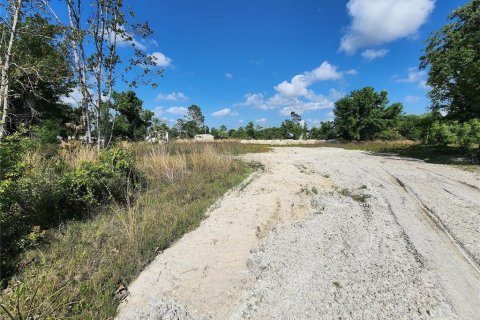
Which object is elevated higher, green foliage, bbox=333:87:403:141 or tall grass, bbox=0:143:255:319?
green foliage, bbox=333:87:403:141

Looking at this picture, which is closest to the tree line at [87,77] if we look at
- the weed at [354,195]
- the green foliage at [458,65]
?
the green foliage at [458,65]

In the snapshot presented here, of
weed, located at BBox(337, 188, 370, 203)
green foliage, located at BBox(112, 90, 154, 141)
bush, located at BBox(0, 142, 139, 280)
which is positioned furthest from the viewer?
green foliage, located at BBox(112, 90, 154, 141)

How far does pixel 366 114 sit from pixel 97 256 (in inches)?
1325

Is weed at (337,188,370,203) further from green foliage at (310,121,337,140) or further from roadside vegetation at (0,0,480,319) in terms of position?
green foliage at (310,121,337,140)

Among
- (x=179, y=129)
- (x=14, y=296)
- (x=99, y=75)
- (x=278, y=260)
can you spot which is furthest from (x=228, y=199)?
(x=179, y=129)

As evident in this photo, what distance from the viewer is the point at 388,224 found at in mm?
4004

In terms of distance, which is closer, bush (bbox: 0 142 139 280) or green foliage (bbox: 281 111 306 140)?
bush (bbox: 0 142 139 280)

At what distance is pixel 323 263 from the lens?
295 cm

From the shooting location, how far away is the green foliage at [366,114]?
30.1 metres

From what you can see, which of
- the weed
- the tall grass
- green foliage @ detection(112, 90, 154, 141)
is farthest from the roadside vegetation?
green foliage @ detection(112, 90, 154, 141)

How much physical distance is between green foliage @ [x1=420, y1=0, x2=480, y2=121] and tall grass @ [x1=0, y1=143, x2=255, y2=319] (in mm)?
12730

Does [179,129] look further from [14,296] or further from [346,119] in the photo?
[14,296]

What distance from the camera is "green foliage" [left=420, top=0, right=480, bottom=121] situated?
419 inches

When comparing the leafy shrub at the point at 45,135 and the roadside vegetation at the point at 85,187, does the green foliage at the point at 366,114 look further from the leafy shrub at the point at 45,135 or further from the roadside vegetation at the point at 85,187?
the leafy shrub at the point at 45,135
